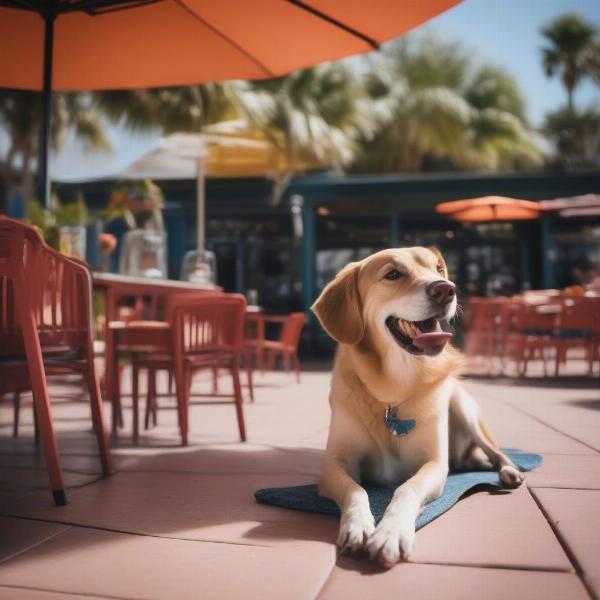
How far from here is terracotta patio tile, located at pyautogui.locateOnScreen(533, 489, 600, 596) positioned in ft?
5.40

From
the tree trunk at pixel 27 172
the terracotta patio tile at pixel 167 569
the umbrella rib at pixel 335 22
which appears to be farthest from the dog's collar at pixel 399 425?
the tree trunk at pixel 27 172

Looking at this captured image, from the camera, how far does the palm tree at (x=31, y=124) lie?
15.5 m

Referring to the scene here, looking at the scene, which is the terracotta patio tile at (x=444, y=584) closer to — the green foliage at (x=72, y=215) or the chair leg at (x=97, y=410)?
the chair leg at (x=97, y=410)

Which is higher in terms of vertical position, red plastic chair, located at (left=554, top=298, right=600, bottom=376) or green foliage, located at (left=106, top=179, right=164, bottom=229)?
green foliage, located at (left=106, top=179, right=164, bottom=229)

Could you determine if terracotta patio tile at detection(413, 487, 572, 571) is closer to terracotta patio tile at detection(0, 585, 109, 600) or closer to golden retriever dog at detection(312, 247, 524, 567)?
golden retriever dog at detection(312, 247, 524, 567)

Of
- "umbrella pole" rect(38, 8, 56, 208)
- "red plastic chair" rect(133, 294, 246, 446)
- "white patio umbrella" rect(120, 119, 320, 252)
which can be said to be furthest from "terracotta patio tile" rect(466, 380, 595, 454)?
"white patio umbrella" rect(120, 119, 320, 252)

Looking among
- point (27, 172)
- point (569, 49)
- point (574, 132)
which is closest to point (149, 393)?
point (27, 172)

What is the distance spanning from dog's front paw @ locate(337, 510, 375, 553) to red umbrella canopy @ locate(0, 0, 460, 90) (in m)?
2.69

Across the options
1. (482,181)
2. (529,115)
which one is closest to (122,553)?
(482,181)

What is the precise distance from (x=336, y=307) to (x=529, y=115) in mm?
27086

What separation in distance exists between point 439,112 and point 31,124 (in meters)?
13.5

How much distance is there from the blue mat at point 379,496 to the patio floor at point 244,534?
1.4 inches

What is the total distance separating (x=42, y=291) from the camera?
2445 millimetres

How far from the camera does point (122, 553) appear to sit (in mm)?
1761
